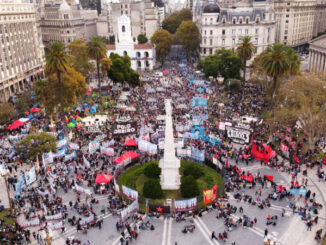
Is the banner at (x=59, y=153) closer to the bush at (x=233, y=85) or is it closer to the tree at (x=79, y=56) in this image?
the tree at (x=79, y=56)

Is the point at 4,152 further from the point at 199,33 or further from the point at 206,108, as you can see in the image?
the point at 199,33

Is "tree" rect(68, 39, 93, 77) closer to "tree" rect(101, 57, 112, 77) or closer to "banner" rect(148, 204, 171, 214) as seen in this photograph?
"tree" rect(101, 57, 112, 77)

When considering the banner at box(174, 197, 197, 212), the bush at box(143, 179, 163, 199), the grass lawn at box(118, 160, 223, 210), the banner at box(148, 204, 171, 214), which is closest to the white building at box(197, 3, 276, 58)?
the grass lawn at box(118, 160, 223, 210)

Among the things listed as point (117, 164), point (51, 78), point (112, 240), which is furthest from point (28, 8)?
point (112, 240)

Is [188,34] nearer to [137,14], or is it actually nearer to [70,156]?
[137,14]

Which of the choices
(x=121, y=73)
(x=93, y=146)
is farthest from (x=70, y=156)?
(x=121, y=73)

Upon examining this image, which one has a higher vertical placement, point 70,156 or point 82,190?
point 70,156
